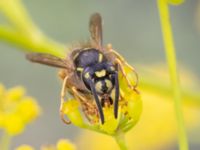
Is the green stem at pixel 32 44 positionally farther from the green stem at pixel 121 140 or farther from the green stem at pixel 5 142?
the green stem at pixel 121 140

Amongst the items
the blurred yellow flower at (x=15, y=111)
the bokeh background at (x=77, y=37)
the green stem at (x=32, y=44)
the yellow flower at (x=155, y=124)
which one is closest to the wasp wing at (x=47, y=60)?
the blurred yellow flower at (x=15, y=111)

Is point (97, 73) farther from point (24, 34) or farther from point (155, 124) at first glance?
point (155, 124)

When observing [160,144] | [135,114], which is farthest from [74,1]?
[135,114]

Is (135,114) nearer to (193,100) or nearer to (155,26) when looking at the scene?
(193,100)

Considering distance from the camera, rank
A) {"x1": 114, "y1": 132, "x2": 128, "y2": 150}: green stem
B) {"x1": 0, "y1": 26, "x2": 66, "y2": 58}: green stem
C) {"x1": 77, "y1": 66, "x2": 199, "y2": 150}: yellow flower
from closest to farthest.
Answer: {"x1": 114, "y1": 132, "x2": 128, "y2": 150}: green stem → {"x1": 0, "y1": 26, "x2": 66, "y2": 58}: green stem → {"x1": 77, "y1": 66, "x2": 199, "y2": 150}: yellow flower

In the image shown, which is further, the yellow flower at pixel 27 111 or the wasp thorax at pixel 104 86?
the yellow flower at pixel 27 111

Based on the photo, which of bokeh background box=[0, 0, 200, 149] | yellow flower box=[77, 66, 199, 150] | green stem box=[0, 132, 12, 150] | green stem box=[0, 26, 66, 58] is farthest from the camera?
bokeh background box=[0, 0, 200, 149]

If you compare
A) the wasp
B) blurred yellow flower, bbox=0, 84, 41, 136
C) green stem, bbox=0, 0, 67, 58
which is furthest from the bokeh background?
the wasp

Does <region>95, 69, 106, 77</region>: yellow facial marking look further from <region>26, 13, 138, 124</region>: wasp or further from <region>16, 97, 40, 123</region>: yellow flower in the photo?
<region>16, 97, 40, 123</region>: yellow flower
